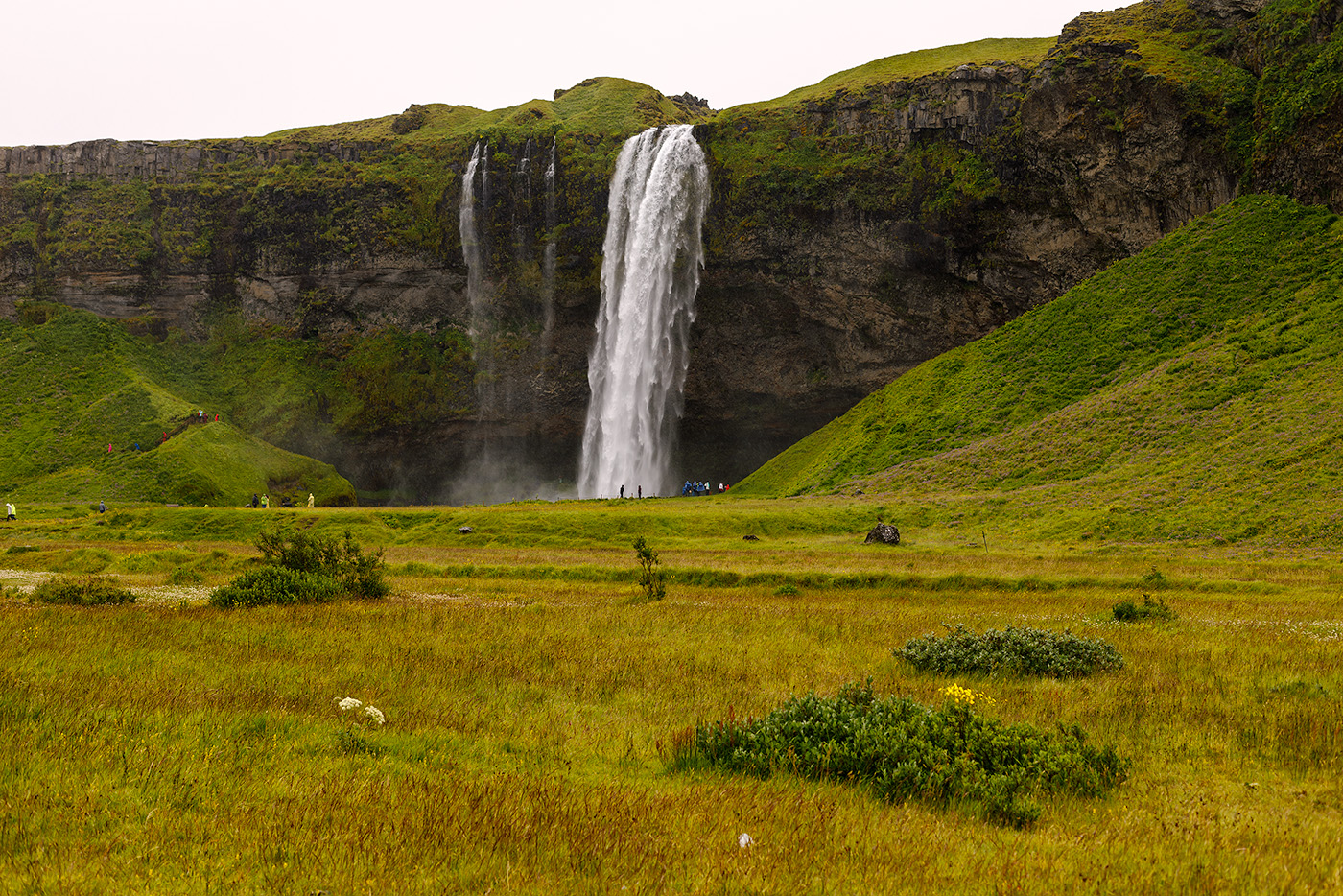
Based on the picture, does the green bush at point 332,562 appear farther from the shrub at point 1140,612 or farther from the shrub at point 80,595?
the shrub at point 1140,612

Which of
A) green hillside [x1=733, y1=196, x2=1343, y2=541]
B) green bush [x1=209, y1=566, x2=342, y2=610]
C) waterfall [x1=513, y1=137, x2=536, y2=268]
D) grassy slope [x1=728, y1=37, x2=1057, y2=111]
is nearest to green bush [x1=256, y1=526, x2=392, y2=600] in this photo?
green bush [x1=209, y1=566, x2=342, y2=610]

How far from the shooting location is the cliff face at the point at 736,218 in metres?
61.2

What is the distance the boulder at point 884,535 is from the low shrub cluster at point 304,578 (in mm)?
23065

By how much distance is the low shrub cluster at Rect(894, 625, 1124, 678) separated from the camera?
38.2 feet

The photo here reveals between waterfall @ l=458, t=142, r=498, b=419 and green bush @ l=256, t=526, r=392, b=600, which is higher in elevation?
waterfall @ l=458, t=142, r=498, b=419

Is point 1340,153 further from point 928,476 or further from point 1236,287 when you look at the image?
point 928,476

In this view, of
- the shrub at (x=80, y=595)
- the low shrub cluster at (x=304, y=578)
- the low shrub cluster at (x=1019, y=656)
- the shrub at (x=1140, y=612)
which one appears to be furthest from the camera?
the low shrub cluster at (x=304, y=578)

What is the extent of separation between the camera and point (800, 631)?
1552 cm

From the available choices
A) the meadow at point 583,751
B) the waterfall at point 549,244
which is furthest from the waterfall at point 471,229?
the meadow at point 583,751

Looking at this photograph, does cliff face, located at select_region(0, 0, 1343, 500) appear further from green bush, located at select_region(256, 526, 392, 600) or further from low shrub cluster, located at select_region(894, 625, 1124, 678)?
green bush, located at select_region(256, 526, 392, 600)

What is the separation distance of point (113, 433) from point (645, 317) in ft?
167

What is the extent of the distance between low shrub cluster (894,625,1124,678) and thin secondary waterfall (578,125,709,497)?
199 ft

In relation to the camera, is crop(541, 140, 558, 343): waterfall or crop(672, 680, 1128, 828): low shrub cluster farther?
crop(541, 140, 558, 343): waterfall

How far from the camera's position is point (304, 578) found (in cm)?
1923
